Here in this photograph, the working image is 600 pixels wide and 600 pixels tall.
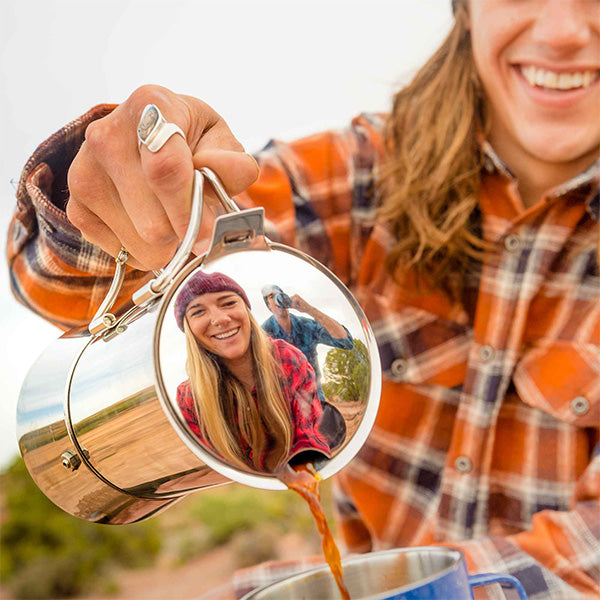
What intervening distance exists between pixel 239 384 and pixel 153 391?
0.16ft

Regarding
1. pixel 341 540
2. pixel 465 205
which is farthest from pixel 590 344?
pixel 341 540

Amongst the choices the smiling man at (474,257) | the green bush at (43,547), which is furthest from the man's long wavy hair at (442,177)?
the green bush at (43,547)

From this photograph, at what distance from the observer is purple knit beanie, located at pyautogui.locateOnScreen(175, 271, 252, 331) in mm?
436

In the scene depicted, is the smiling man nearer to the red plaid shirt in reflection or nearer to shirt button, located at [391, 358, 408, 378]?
shirt button, located at [391, 358, 408, 378]

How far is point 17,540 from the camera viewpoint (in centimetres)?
296

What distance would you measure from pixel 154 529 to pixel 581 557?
2717 mm

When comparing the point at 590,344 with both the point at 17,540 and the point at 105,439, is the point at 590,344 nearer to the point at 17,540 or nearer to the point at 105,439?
the point at 105,439

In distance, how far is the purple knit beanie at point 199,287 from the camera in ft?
1.43

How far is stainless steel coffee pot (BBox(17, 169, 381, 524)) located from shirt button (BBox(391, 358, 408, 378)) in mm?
565

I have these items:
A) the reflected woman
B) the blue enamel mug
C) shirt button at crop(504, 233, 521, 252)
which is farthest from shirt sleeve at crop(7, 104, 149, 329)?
shirt button at crop(504, 233, 521, 252)

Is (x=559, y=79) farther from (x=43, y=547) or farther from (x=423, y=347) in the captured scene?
(x=43, y=547)

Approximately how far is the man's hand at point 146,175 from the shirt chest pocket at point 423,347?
1.79 ft

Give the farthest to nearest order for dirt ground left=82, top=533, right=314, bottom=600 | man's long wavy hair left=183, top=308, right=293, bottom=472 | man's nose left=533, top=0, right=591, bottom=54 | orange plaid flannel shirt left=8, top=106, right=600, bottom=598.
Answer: dirt ground left=82, top=533, right=314, bottom=600 < orange plaid flannel shirt left=8, top=106, right=600, bottom=598 < man's nose left=533, top=0, right=591, bottom=54 < man's long wavy hair left=183, top=308, right=293, bottom=472

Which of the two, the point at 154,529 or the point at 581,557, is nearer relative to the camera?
the point at 581,557
